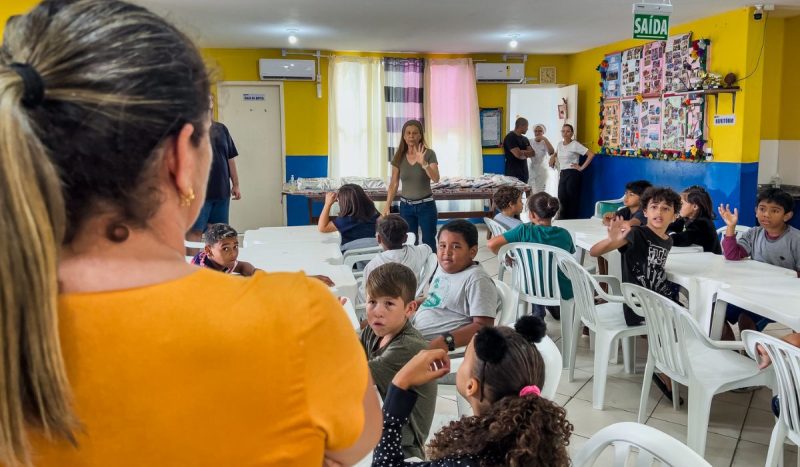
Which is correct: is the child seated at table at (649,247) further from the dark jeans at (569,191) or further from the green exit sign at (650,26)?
the dark jeans at (569,191)

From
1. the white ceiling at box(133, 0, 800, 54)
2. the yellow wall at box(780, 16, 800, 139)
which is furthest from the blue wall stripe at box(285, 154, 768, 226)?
the white ceiling at box(133, 0, 800, 54)

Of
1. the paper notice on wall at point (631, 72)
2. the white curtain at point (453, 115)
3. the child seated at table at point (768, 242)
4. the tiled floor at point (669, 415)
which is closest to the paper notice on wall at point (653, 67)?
the paper notice on wall at point (631, 72)

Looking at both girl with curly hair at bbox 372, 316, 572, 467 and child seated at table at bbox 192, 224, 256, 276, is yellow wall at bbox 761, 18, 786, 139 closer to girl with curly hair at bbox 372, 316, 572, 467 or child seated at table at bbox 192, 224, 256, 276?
child seated at table at bbox 192, 224, 256, 276

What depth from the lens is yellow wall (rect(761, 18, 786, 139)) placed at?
19.7 feet

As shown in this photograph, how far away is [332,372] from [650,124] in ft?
24.5

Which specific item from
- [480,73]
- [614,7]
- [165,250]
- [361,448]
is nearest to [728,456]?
[361,448]

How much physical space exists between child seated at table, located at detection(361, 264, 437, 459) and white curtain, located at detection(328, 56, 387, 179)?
6.87m

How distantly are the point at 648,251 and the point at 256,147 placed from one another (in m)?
6.60

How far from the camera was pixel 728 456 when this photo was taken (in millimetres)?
2775

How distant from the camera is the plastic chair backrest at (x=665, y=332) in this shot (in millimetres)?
2676

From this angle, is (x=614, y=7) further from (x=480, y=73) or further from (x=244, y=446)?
(x=244, y=446)

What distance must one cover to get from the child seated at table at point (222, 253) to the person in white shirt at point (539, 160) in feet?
21.0

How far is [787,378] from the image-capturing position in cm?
223

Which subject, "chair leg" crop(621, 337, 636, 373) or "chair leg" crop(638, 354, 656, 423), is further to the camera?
"chair leg" crop(621, 337, 636, 373)
